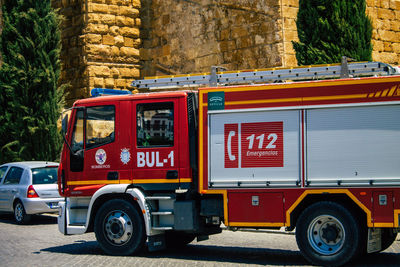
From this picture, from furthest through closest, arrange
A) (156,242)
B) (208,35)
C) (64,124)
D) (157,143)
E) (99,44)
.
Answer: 1. (99,44)
2. (208,35)
3. (64,124)
4. (156,242)
5. (157,143)

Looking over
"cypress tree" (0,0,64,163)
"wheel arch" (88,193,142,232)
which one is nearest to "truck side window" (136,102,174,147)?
"wheel arch" (88,193,142,232)

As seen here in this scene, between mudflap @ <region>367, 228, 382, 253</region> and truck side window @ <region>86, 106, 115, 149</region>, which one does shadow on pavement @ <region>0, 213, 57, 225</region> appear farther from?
mudflap @ <region>367, 228, 382, 253</region>

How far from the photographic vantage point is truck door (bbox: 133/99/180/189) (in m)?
9.84

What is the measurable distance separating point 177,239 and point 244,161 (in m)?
2.39

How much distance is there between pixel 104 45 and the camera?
68.8ft

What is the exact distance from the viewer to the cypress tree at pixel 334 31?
15.3 meters

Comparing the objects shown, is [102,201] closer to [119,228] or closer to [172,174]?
[119,228]

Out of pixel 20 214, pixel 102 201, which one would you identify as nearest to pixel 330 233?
pixel 102 201

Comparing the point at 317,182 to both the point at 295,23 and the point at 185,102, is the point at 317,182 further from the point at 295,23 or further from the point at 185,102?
the point at 295,23

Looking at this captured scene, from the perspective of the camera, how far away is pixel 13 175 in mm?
16016

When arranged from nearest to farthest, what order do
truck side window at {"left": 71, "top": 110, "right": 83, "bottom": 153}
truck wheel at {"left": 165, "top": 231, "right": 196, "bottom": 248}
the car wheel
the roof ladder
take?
the roof ladder → truck side window at {"left": 71, "top": 110, "right": 83, "bottom": 153} → truck wheel at {"left": 165, "top": 231, "right": 196, "bottom": 248} → the car wheel

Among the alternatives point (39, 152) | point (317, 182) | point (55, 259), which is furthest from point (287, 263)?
point (39, 152)

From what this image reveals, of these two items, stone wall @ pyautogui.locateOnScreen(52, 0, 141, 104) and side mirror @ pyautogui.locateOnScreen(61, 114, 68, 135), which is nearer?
side mirror @ pyautogui.locateOnScreen(61, 114, 68, 135)

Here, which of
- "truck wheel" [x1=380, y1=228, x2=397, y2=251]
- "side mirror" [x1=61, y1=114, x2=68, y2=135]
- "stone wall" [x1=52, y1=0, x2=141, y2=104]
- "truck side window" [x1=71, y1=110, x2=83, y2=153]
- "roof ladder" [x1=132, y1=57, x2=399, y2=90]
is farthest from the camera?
"stone wall" [x1=52, y1=0, x2=141, y2=104]
